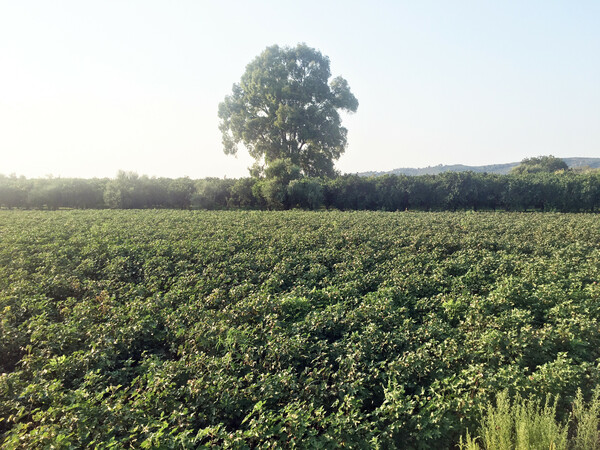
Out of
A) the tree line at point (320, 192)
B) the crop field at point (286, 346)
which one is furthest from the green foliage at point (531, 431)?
the tree line at point (320, 192)

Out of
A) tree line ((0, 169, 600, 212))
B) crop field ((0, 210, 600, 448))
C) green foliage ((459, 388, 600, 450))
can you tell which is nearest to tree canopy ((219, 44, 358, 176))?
tree line ((0, 169, 600, 212))

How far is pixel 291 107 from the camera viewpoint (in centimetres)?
4503

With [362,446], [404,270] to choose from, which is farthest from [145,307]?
[404,270]

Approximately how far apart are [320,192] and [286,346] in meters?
30.7

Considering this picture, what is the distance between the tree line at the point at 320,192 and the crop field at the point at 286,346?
24061 millimetres

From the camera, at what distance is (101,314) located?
7098 mm

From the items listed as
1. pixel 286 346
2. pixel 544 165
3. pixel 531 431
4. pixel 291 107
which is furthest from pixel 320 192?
pixel 544 165

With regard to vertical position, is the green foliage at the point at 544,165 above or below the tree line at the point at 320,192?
above

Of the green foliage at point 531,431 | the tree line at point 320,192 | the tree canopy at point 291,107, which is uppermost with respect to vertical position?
the tree canopy at point 291,107

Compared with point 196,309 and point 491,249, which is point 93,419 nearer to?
point 196,309

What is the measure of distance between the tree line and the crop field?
2406 centimetres

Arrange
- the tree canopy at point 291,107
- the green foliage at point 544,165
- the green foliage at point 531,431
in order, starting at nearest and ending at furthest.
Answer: the green foliage at point 531,431 → the tree canopy at point 291,107 → the green foliage at point 544,165

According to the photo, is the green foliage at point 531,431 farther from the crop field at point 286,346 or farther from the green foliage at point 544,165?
the green foliage at point 544,165

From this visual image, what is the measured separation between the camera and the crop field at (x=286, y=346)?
13.6 feet
